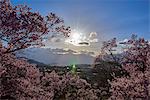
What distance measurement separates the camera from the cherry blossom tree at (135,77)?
71.1 ft

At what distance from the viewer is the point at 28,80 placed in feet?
54.1

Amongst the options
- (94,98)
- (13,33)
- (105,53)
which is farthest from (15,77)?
(105,53)

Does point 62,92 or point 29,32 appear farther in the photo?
point 62,92

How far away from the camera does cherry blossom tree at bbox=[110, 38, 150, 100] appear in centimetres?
2166

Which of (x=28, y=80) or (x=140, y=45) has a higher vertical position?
(x=140, y=45)

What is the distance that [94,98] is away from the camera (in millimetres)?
35219

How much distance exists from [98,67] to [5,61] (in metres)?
42.0

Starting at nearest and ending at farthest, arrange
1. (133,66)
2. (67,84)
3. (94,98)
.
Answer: (133,66) < (94,98) < (67,84)

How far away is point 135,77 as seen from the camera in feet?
76.2

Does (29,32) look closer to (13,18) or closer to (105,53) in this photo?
(13,18)

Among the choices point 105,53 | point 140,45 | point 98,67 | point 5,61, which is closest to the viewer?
point 5,61

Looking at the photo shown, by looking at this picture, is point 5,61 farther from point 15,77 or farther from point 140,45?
point 140,45

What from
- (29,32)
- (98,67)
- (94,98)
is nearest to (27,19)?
(29,32)

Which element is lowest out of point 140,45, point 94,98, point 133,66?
point 94,98
